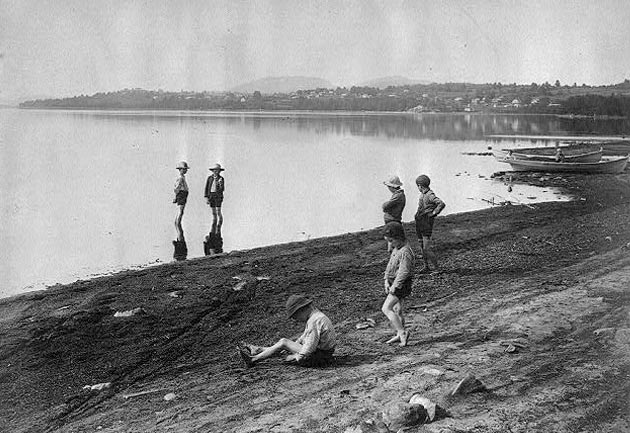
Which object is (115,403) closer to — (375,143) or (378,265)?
(378,265)

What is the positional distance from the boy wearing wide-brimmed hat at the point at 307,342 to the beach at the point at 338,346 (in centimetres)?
16

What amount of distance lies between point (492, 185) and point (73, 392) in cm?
3117

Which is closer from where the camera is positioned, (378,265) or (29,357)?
(29,357)

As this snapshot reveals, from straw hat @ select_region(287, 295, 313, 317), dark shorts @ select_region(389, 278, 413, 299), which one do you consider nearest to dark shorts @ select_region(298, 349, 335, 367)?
straw hat @ select_region(287, 295, 313, 317)

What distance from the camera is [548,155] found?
4347cm

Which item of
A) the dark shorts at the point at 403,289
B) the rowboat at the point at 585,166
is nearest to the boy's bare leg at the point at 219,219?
the dark shorts at the point at 403,289

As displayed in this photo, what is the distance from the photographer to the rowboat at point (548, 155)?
39.0 m

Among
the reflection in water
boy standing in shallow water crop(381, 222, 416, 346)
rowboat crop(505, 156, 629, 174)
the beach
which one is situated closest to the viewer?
the beach

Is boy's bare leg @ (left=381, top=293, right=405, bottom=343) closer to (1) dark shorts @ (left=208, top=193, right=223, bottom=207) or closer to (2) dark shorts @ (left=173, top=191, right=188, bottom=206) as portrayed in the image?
(2) dark shorts @ (left=173, top=191, right=188, bottom=206)

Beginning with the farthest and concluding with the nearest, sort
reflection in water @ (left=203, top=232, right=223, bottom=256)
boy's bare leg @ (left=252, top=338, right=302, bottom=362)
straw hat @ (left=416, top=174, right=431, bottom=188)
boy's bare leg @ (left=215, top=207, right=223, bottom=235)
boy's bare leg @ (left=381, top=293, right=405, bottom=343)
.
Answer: boy's bare leg @ (left=215, top=207, right=223, bottom=235) → reflection in water @ (left=203, top=232, right=223, bottom=256) → straw hat @ (left=416, top=174, right=431, bottom=188) → boy's bare leg @ (left=381, top=293, right=405, bottom=343) → boy's bare leg @ (left=252, top=338, right=302, bottom=362)

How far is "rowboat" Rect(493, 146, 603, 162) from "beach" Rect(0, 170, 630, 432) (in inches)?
932

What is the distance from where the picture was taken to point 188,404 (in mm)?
8031

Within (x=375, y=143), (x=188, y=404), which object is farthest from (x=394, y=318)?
(x=375, y=143)

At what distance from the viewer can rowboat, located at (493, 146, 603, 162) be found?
3900cm
